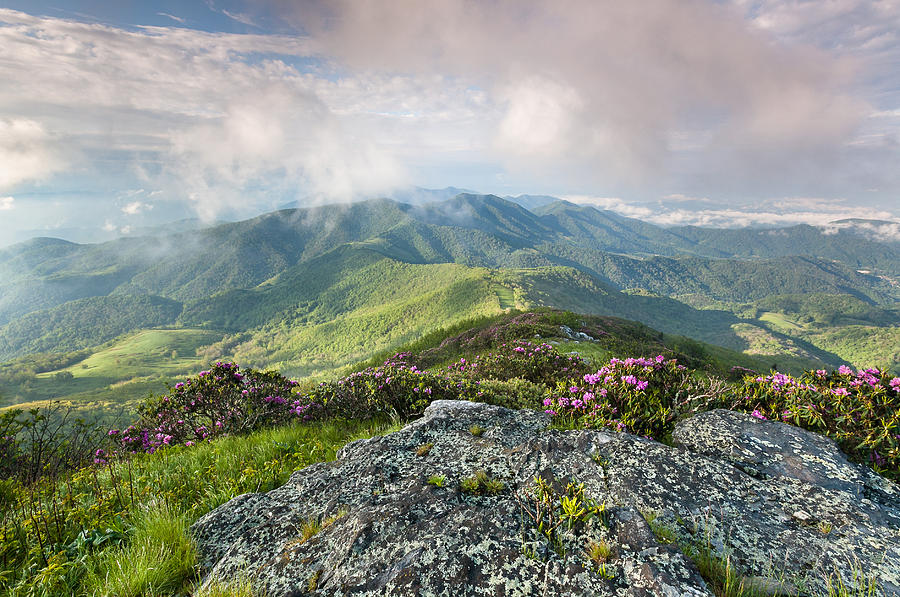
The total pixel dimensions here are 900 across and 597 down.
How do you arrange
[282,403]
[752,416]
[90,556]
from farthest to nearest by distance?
[282,403], [752,416], [90,556]

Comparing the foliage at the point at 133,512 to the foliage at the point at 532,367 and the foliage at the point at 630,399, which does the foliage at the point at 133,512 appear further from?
the foliage at the point at 532,367

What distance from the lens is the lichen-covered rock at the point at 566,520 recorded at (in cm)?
268

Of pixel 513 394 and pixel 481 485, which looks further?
pixel 513 394

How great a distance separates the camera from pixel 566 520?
3047mm

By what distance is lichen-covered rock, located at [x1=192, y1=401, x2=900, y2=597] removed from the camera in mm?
2684

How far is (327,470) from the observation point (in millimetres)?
4527

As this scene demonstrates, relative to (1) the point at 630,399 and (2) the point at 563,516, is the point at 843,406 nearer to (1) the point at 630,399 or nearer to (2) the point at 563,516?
(1) the point at 630,399

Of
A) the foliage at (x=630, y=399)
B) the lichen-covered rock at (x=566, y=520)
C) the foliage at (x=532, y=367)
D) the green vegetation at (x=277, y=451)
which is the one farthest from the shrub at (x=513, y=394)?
the lichen-covered rock at (x=566, y=520)

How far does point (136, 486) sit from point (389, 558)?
4759 millimetres

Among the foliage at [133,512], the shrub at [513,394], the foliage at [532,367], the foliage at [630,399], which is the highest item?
the foliage at [630,399]

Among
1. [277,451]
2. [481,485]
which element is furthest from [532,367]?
[481,485]

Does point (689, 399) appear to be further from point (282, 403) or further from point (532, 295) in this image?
point (532, 295)

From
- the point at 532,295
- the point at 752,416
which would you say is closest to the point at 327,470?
the point at 752,416

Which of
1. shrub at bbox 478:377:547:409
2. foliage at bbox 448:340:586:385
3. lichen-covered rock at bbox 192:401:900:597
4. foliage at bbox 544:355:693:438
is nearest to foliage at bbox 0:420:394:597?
lichen-covered rock at bbox 192:401:900:597
